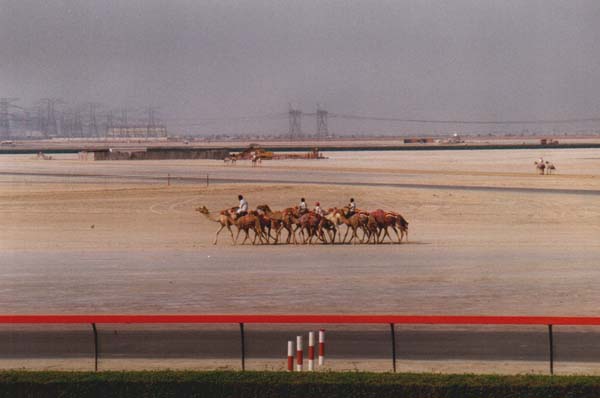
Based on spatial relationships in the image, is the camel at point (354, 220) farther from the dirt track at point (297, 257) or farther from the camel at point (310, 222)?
the dirt track at point (297, 257)

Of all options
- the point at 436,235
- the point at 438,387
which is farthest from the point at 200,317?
the point at 436,235

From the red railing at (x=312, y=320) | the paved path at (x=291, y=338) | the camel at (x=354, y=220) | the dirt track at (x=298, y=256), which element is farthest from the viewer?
the camel at (x=354, y=220)

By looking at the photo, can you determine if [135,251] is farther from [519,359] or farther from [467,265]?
[519,359]

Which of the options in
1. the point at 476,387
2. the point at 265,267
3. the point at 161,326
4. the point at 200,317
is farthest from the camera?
the point at 265,267

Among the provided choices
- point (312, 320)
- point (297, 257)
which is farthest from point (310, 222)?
point (312, 320)

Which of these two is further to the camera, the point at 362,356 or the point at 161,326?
the point at 161,326

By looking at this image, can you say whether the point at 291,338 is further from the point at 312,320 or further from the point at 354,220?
the point at 354,220

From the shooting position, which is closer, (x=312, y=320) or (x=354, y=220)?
(x=312, y=320)

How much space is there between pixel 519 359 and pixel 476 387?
4.69m

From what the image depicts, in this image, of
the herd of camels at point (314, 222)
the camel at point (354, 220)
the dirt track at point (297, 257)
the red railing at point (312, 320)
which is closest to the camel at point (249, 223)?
the herd of camels at point (314, 222)

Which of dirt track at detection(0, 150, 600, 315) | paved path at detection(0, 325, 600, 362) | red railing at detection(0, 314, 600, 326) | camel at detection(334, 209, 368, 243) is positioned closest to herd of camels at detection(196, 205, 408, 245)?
camel at detection(334, 209, 368, 243)

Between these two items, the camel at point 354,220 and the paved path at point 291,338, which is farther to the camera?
the camel at point 354,220

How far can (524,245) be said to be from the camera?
132 ft

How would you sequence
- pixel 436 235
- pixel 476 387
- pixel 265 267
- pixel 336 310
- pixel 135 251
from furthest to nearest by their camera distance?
pixel 436 235 → pixel 135 251 → pixel 265 267 → pixel 336 310 → pixel 476 387
